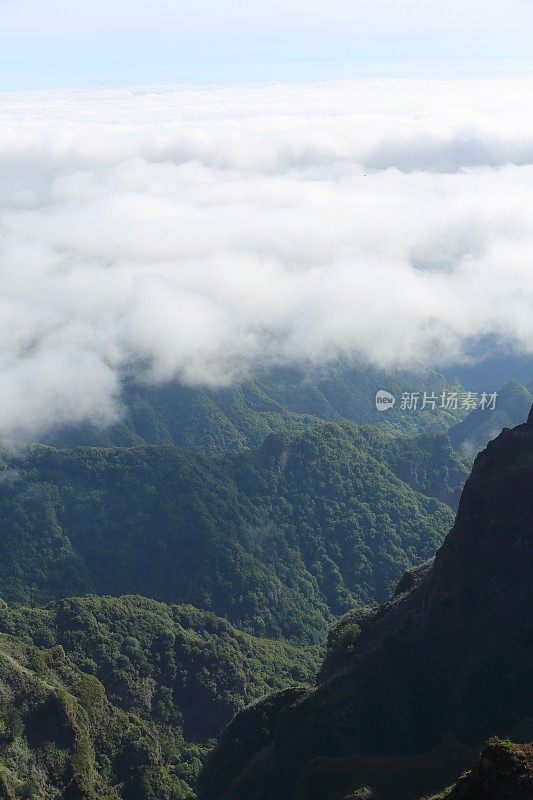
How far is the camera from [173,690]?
420 feet

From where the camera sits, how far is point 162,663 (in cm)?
13112

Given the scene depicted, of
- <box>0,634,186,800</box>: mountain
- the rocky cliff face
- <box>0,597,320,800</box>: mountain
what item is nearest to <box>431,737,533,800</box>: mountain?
the rocky cliff face

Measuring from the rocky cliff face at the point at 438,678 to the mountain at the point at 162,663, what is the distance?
106 ft

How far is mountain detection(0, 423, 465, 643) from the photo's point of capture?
557 ft

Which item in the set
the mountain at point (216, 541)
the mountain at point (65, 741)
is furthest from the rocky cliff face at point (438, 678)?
the mountain at point (216, 541)

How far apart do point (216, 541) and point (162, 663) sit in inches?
1824

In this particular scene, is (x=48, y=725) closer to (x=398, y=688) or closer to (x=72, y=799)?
(x=72, y=799)

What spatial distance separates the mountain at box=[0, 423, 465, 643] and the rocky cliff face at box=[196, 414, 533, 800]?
7690 centimetres

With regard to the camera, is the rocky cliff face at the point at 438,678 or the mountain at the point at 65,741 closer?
the rocky cliff face at the point at 438,678

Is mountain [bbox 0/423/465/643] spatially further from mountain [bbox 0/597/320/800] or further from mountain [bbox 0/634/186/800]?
mountain [bbox 0/634/186/800]

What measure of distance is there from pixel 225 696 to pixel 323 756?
49.5m

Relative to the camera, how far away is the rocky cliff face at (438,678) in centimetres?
7638

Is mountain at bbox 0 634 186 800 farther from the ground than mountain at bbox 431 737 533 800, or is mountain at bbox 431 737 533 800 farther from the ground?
mountain at bbox 431 737 533 800

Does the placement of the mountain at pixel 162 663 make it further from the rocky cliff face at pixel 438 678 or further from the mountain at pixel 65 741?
the rocky cliff face at pixel 438 678
